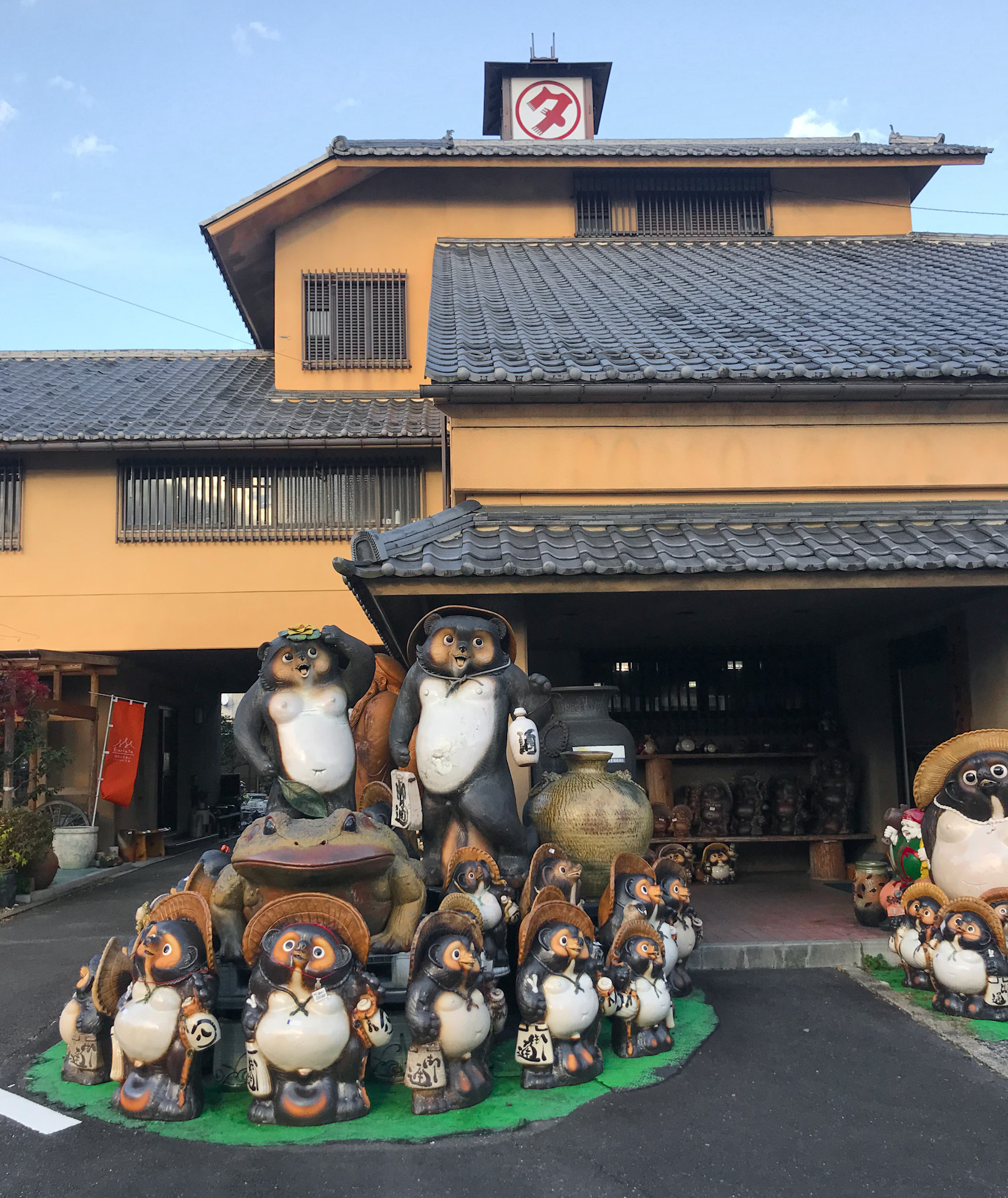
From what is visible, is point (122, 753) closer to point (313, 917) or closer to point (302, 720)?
point (302, 720)

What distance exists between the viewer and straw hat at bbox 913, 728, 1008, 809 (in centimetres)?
559

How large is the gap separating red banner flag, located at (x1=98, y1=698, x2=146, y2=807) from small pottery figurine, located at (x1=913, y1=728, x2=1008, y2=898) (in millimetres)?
11193

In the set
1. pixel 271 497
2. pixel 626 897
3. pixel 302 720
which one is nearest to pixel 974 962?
pixel 626 897

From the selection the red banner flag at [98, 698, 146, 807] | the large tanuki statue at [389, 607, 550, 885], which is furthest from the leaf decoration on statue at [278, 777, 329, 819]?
the red banner flag at [98, 698, 146, 807]

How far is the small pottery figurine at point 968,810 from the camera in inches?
216

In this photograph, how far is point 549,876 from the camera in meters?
5.16

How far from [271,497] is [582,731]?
7.83 m

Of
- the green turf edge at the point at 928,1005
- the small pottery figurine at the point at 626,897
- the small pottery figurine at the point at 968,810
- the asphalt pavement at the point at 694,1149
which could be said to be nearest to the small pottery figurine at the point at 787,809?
the green turf edge at the point at 928,1005

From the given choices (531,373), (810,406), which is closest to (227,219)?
(531,373)

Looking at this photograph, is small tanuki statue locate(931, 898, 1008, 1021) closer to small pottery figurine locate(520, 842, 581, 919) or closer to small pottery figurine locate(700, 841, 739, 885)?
small pottery figurine locate(520, 842, 581, 919)

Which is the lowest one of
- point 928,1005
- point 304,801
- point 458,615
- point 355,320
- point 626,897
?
point 928,1005

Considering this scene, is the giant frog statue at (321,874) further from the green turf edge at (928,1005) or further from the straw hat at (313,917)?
the green turf edge at (928,1005)

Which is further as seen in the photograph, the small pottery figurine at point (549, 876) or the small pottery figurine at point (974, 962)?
the small pottery figurine at point (974, 962)

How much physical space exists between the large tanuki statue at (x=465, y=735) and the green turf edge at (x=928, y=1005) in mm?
2679
